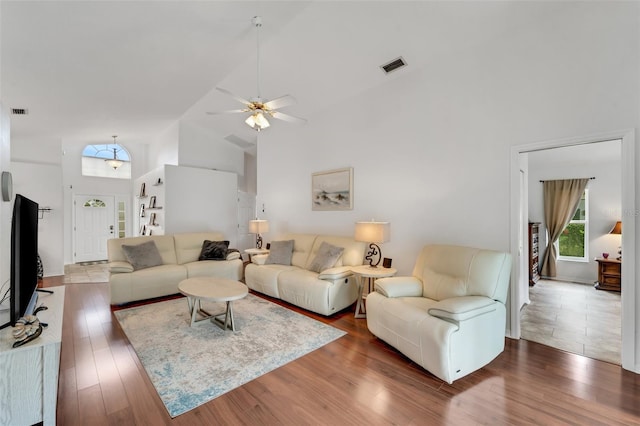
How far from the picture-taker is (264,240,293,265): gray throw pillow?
15.3ft

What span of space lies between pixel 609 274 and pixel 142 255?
772 centimetres

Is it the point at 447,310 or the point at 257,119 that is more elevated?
the point at 257,119

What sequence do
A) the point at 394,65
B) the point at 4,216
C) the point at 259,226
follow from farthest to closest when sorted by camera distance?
the point at 259,226 < the point at 394,65 < the point at 4,216

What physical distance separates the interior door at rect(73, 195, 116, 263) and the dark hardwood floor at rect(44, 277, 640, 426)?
240 inches

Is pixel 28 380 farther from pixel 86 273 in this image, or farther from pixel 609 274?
pixel 609 274

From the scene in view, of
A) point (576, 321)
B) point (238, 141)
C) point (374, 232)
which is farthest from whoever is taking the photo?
point (238, 141)

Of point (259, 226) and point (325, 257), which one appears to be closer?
point (325, 257)

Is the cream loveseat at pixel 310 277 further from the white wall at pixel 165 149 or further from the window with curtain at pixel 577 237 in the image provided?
the window with curtain at pixel 577 237

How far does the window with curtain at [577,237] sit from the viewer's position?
5297mm

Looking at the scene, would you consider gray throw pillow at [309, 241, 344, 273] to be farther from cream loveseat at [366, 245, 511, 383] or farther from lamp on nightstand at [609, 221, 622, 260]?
lamp on nightstand at [609, 221, 622, 260]

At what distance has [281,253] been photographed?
4.72m

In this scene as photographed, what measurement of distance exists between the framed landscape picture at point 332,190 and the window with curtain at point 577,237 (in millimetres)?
4557

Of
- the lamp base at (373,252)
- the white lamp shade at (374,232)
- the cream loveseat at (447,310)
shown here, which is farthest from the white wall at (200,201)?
the cream loveseat at (447,310)

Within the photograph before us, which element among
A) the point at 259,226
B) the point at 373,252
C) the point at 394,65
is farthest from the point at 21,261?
the point at 394,65
